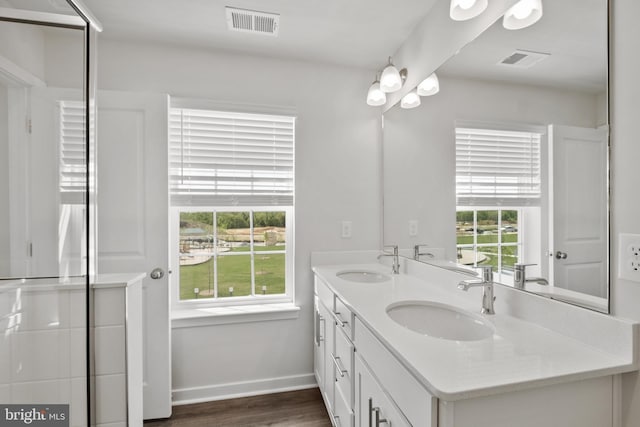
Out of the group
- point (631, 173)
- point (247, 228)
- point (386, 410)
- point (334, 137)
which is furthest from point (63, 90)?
point (631, 173)

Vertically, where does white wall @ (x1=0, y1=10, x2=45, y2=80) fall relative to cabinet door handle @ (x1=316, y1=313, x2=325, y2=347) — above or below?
above

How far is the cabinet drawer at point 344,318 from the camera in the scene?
1415 mm

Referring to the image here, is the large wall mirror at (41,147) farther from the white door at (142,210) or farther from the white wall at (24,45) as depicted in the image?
the white door at (142,210)

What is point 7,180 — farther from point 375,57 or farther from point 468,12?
point 375,57

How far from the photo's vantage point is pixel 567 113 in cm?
108

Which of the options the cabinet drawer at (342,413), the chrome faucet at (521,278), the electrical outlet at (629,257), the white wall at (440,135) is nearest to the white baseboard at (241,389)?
the cabinet drawer at (342,413)

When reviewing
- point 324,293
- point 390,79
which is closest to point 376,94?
point 390,79

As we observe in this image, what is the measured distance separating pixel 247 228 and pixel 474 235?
1557mm

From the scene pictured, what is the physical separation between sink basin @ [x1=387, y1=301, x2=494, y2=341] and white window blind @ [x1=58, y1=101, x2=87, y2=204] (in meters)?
1.42

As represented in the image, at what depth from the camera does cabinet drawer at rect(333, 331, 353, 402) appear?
1408 mm

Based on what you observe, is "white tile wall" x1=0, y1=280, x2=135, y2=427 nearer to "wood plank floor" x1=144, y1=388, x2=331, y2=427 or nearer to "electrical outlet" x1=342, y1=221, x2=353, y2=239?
"wood plank floor" x1=144, y1=388, x2=331, y2=427

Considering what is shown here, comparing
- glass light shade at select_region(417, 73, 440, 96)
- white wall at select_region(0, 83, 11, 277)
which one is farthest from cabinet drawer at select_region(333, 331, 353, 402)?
glass light shade at select_region(417, 73, 440, 96)

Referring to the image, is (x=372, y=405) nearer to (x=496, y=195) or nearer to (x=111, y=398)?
(x=496, y=195)

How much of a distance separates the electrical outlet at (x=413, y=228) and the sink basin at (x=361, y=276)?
1.11 ft
